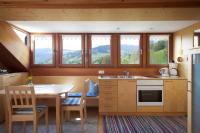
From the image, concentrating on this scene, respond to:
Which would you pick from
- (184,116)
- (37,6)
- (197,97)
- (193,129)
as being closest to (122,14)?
(37,6)

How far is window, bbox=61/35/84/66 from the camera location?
5.15 m

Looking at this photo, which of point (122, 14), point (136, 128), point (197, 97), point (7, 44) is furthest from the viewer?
point (7, 44)

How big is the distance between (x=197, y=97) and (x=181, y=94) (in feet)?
6.32

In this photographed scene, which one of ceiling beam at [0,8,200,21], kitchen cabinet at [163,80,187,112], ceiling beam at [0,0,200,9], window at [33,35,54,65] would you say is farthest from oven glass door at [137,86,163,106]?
window at [33,35,54,65]

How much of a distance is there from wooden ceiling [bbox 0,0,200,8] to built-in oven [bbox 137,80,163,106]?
6.98 ft

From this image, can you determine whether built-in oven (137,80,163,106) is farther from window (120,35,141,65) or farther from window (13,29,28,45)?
window (13,29,28,45)

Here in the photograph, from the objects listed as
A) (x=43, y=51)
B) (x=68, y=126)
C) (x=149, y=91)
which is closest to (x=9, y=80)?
(x=43, y=51)

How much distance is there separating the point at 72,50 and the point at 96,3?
2.70m

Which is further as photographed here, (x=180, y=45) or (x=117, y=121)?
(x=180, y=45)

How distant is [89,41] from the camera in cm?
512

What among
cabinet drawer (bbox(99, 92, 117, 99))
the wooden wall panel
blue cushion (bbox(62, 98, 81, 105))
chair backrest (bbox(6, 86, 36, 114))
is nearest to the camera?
chair backrest (bbox(6, 86, 36, 114))

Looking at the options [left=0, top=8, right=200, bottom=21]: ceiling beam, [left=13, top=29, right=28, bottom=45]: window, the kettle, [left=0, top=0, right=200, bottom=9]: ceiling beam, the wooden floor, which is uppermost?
[left=0, top=0, right=200, bottom=9]: ceiling beam

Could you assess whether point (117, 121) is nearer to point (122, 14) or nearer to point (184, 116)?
point (184, 116)

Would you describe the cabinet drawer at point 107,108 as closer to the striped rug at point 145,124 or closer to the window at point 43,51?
the striped rug at point 145,124
